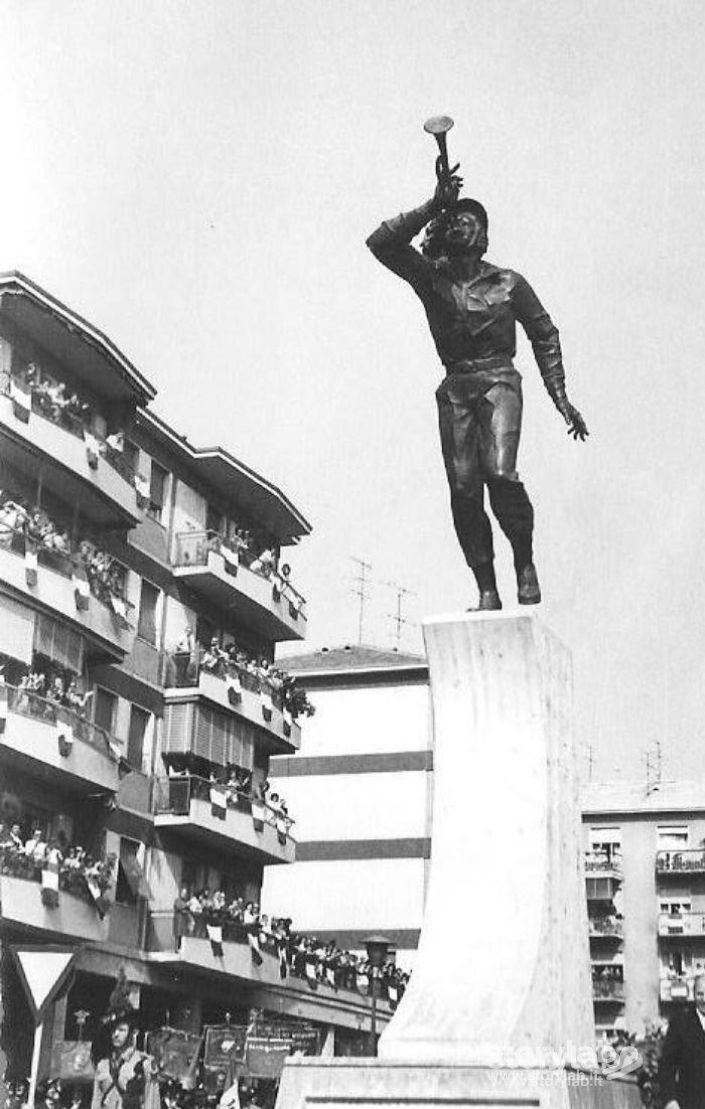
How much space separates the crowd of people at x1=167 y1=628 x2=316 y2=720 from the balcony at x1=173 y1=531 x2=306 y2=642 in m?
0.97

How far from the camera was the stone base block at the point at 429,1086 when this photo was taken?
31.3 feet

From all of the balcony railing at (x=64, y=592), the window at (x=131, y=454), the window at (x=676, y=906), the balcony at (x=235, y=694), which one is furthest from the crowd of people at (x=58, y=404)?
the window at (x=676, y=906)

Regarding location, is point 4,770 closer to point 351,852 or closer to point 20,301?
point 20,301

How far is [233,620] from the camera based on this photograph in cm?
4388

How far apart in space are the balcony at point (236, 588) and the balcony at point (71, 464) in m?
3.42

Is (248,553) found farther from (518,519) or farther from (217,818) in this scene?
(518,519)

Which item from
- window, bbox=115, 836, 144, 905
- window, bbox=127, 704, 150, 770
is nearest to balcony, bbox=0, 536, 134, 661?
window, bbox=127, 704, 150, 770

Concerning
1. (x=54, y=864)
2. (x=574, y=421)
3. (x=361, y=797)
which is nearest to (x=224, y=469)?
(x=54, y=864)

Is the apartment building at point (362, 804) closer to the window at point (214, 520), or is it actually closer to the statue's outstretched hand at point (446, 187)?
the window at point (214, 520)

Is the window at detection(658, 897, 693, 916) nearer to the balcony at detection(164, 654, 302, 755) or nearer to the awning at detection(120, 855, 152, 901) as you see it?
the balcony at detection(164, 654, 302, 755)

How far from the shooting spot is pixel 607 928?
259 ft

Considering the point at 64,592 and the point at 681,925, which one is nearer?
the point at 64,592

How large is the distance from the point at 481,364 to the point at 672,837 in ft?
234

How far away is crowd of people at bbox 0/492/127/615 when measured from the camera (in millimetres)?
31391
